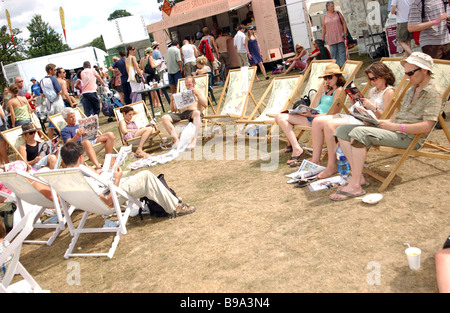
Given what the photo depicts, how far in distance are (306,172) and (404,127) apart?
1.11 meters

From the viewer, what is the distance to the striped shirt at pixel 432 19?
525cm

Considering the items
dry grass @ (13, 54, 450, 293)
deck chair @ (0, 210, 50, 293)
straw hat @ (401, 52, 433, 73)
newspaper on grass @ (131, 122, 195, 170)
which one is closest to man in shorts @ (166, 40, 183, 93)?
newspaper on grass @ (131, 122, 195, 170)

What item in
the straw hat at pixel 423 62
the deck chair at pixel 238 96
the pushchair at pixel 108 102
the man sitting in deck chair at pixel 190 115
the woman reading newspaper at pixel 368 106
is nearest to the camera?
the straw hat at pixel 423 62

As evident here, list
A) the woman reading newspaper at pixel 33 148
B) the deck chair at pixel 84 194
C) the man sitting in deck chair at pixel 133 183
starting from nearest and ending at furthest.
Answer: the deck chair at pixel 84 194
the man sitting in deck chair at pixel 133 183
the woman reading newspaper at pixel 33 148

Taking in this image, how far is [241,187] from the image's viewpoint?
470cm

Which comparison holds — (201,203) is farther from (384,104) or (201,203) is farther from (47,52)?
(47,52)

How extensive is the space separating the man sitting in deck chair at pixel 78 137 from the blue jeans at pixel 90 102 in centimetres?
361

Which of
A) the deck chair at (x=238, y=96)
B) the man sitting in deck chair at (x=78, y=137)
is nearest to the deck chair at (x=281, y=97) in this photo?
the deck chair at (x=238, y=96)

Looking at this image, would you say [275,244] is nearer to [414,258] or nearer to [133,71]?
[414,258]

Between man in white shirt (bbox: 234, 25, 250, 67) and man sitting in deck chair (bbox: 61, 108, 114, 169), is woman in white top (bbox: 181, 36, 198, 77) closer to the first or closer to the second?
man in white shirt (bbox: 234, 25, 250, 67)

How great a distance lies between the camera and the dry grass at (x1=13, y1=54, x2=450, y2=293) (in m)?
2.75

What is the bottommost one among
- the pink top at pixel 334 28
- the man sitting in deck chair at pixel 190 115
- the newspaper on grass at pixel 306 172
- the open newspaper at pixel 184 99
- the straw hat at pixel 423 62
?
the newspaper on grass at pixel 306 172

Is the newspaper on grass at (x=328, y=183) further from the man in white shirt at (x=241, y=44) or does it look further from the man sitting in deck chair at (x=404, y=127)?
the man in white shirt at (x=241, y=44)
